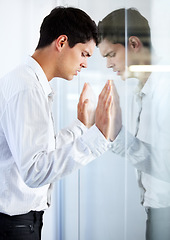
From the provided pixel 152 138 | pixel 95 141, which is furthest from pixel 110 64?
pixel 95 141

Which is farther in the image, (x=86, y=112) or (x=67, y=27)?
(x=86, y=112)

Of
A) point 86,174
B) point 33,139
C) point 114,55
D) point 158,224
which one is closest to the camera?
point 33,139

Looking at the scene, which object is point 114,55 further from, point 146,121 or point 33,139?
point 33,139

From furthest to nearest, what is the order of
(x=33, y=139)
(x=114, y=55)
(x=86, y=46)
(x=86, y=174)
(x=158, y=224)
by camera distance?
(x=86, y=174)
(x=114, y=55)
(x=86, y=46)
(x=158, y=224)
(x=33, y=139)

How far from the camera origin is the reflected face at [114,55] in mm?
1406

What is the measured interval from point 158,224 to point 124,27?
752 mm

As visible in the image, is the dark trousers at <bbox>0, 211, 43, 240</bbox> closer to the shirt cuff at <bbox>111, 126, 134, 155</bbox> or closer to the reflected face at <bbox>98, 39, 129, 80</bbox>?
the shirt cuff at <bbox>111, 126, 134, 155</bbox>

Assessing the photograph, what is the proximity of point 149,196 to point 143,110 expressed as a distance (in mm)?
317

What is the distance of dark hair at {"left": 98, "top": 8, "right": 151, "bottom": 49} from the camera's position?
1.26 m

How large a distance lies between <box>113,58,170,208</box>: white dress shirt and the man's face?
0.25 meters

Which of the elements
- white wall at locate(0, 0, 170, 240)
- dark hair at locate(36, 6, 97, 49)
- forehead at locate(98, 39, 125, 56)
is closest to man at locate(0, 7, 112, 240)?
dark hair at locate(36, 6, 97, 49)

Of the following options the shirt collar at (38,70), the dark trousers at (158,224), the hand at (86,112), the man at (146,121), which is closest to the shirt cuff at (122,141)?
the man at (146,121)

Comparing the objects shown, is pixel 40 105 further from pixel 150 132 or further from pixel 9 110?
pixel 150 132

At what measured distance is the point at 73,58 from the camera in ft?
4.35
